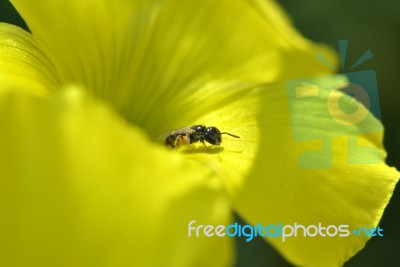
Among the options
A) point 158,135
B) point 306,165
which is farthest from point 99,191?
point 158,135

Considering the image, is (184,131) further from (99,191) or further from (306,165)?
(99,191)

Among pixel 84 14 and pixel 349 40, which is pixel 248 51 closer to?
pixel 84 14

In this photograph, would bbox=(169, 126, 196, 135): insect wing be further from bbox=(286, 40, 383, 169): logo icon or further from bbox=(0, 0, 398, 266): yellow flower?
bbox=(286, 40, 383, 169): logo icon

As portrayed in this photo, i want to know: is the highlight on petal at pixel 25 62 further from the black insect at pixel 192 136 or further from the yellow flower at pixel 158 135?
the black insect at pixel 192 136

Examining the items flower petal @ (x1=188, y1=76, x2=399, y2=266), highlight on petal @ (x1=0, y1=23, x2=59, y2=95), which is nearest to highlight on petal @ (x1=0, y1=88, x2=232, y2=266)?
flower petal @ (x1=188, y1=76, x2=399, y2=266)

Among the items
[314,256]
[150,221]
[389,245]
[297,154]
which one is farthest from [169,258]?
[389,245]

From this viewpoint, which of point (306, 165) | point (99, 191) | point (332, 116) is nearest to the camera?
point (99, 191)
